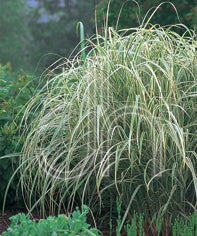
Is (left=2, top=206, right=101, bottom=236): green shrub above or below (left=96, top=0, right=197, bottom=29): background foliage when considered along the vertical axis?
below

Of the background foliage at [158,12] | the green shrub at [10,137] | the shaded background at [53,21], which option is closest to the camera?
the green shrub at [10,137]

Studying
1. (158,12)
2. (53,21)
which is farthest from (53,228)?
(53,21)

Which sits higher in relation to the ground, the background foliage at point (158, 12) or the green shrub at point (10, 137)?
the background foliage at point (158, 12)

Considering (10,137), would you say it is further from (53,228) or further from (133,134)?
(53,228)

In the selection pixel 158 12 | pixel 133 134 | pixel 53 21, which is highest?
pixel 158 12

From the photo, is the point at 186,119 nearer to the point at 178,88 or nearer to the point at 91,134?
the point at 178,88

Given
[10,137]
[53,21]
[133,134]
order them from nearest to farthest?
[133,134]
[10,137]
[53,21]

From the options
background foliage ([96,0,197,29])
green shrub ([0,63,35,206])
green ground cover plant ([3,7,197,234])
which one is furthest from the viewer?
background foliage ([96,0,197,29])

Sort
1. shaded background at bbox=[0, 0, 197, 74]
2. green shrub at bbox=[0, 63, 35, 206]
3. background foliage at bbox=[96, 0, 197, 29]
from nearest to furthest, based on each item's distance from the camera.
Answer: green shrub at bbox=[0, 63, 35, 206] < background foliage at bbox=[96, 0, 197, 29] < shaded background at bbox=[0, 0, 197, 74]

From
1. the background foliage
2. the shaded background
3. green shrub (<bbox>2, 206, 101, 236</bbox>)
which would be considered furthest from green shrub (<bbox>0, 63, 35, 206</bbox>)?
the background foliage

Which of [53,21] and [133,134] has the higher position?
[133,134]

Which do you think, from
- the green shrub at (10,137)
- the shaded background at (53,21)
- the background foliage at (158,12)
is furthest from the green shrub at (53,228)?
the background foliage at (158,12)

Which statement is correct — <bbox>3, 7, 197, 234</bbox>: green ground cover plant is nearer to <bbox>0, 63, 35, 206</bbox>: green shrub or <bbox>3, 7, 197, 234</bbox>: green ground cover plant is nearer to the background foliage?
<bbox>0, 63, 35, 206</bbox>: green shrub

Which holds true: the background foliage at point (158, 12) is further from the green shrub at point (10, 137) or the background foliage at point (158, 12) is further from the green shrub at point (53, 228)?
Answer: the green shrub at point (53, 228)
